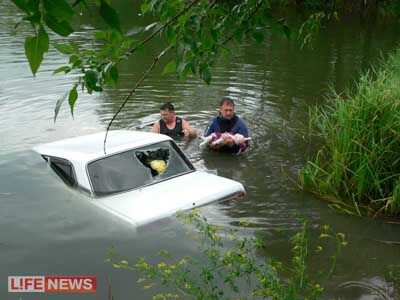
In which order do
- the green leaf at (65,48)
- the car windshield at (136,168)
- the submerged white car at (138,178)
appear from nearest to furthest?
the green leaf at (65,48)
the submerged white car at (138,178)
the car windshield at (136,168)

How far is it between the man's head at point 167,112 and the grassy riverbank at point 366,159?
10.1ft

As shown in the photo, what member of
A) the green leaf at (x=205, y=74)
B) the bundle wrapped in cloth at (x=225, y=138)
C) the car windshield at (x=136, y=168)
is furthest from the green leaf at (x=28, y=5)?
the bundle wrapped in cloth at (x=225, y=138)

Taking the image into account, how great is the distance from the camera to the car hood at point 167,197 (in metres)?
5.95

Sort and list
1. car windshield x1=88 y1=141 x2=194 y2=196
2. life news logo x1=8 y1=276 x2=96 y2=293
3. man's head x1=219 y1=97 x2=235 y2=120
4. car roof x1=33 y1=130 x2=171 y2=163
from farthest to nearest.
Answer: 1. man's head x1=219 y1=97 x2=235 y2=120
2. car roof x1=33 y1=130 x2=171 y2=163
3. car windshield x1=88 y1=141 x2=194 y2=196
4. life news logo x1=8 y1=276 x2=96 y2=293

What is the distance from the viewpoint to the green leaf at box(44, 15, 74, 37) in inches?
58.3

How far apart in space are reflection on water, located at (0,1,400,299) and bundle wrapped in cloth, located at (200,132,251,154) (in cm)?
19

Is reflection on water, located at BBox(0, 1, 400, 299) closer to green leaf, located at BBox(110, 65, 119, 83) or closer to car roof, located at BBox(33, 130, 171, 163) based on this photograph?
car roof, located at BBox(33, 130, 171, 163)

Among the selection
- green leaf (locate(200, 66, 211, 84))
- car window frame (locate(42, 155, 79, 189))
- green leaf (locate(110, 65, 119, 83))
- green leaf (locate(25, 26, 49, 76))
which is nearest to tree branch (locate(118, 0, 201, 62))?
green leaf (locate(110, 65, 119, 83))

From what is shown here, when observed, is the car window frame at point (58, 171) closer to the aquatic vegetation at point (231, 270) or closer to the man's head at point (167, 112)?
A: the aquatic vegetation at point (231, 270)

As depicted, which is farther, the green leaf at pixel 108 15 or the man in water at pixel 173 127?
the man in water at pixel 173 127

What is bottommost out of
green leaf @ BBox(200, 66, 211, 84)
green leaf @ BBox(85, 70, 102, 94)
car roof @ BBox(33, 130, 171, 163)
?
car roof @ BBox(33, 130, 171, 163)

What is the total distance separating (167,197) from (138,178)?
1.89 feet

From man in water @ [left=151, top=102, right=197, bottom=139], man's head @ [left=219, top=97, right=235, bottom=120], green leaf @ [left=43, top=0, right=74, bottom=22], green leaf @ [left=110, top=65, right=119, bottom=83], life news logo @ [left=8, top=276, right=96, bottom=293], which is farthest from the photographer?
man in water @ [left=151, top=102, right=197, bottom=139]

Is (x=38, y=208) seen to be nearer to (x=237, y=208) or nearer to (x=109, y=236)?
(x=109, y=236)
